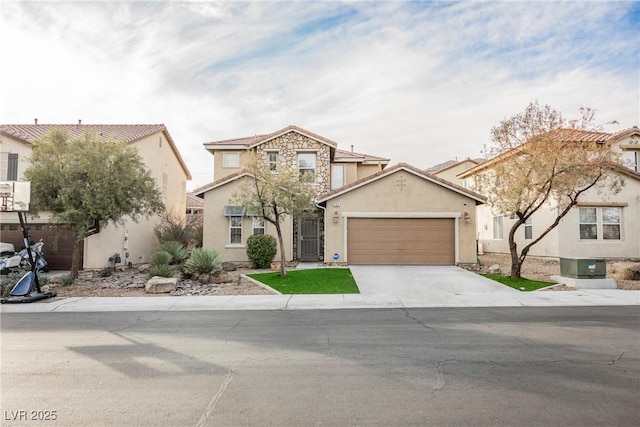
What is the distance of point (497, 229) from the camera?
24.9m

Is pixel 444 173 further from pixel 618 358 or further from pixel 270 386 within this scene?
pixel 270 386

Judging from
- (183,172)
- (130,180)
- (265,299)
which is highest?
(183,172)

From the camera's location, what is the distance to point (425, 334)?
7.82 m

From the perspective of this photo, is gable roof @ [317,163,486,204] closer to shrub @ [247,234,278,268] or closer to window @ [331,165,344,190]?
shrub @ [247,234,278,268]

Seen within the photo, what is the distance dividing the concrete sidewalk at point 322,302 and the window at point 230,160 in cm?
1318

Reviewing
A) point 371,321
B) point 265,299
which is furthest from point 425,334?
point 265,299

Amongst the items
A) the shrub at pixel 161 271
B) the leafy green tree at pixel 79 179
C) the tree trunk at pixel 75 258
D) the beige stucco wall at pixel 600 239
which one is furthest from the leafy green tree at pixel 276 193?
the beige stucco wall at pixel 600 239

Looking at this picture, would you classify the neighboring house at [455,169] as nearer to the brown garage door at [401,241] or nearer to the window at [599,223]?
the window at [599,223]

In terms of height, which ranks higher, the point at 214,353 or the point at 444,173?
the point at 444,173

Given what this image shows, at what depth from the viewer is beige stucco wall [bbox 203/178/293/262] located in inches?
808

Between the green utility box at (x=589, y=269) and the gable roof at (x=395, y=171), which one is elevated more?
the gable roof at (x=395, y=171)

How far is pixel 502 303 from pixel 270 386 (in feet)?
28.7

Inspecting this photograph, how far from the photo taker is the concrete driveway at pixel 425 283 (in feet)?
42.4

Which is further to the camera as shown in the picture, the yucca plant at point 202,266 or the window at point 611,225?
the window at point 611,225
